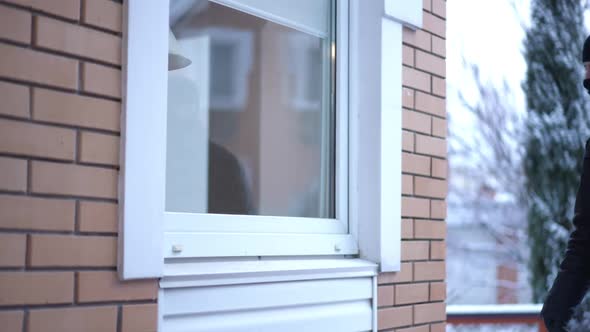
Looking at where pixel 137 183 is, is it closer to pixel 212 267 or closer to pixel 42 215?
pixel 42 215

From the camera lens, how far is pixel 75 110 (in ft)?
6.20

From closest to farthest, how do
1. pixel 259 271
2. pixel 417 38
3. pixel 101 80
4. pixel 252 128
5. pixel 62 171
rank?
1. pixel 62 171
2. pixel 101 80
3. pixel 259 271
4. pixel 417 38
5. pixel 252 128

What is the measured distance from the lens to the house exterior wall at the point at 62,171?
1.75 metres

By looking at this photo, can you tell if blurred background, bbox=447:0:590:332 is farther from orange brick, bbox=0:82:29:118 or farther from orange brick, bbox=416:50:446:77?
→ orange brick, bbox=0:82:29:118

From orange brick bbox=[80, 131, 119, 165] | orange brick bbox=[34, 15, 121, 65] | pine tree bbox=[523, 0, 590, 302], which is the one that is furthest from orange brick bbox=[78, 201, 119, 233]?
pine tree bbox=[523, 0, 590, 302]

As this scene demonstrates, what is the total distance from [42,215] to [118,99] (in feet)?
1.18

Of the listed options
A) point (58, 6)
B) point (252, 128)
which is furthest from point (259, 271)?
point (252, 128)

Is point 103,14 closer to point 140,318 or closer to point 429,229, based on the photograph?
point 140,318

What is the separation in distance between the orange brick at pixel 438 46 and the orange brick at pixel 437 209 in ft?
1.98

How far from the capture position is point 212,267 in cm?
229

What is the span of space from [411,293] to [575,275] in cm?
65

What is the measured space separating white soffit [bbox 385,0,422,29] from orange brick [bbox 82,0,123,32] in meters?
1.21

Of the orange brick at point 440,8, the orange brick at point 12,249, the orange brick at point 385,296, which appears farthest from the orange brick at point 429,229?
the orange brick at point 12,249

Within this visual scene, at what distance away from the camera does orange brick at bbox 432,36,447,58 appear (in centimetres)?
323
